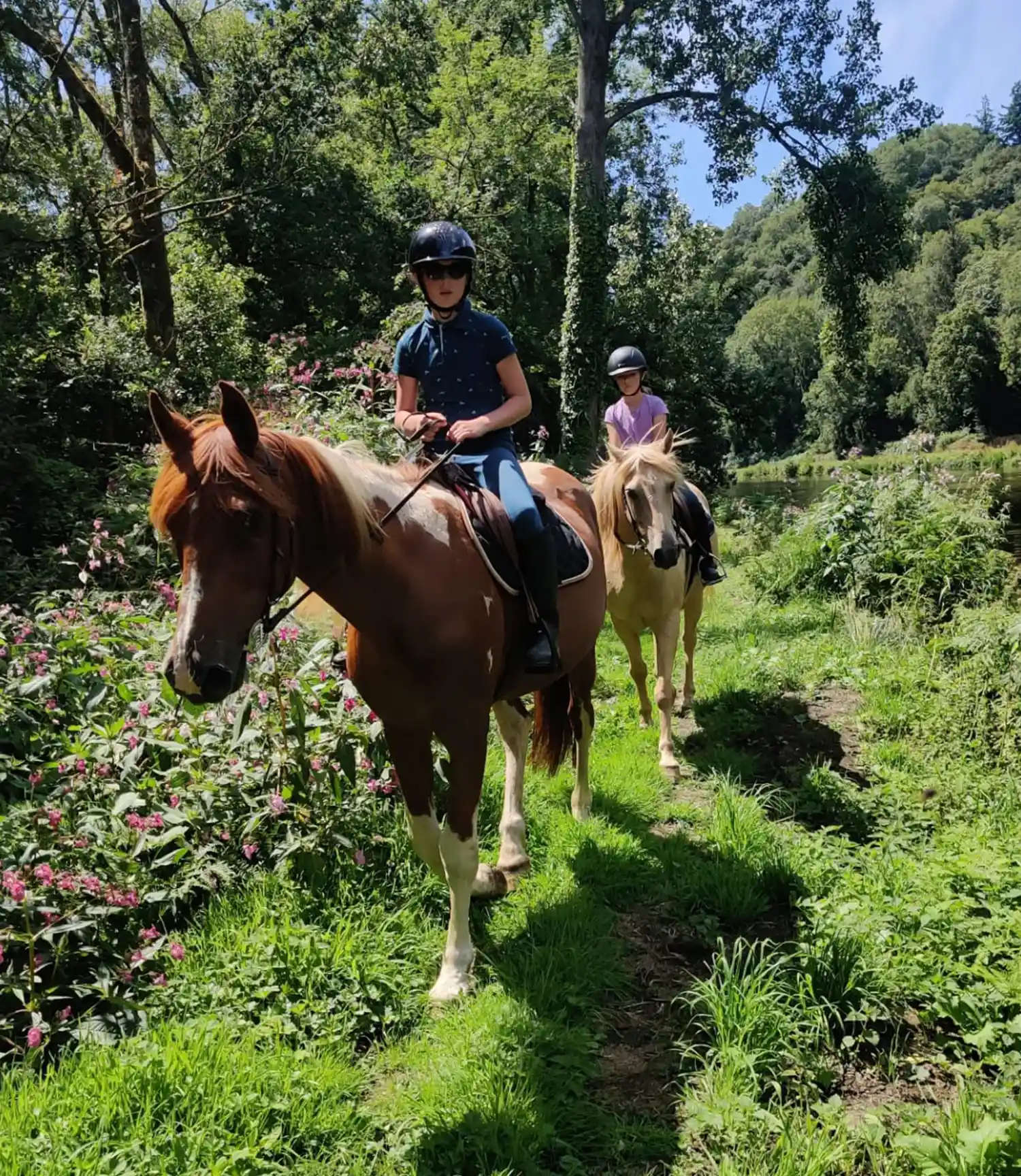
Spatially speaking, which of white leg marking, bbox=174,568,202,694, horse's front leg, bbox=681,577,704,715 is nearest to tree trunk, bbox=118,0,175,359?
horse's front leg, bbox=681,577,704,715

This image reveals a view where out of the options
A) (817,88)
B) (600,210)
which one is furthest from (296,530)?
(817,88)

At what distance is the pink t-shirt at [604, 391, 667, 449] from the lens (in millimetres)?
6359

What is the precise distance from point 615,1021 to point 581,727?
175cm

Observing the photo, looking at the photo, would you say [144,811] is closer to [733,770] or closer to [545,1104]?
[545,1104]

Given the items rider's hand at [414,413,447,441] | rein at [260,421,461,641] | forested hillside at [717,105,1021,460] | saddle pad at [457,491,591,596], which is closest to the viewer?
rein at [260,421,461,641]

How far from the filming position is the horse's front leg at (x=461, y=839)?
2.89 meters

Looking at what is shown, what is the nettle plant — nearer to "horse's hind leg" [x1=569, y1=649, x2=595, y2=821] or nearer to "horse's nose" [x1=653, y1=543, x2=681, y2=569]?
"horse's hind leg" [x1=569, y1=649, x2=595, y2=821]

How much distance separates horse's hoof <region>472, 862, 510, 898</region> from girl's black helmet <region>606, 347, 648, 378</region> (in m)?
4.31

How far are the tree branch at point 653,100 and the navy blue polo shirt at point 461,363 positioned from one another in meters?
14.7

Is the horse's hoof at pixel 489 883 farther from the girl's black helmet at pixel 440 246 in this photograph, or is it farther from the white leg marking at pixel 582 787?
the girl's black helmet at pixel 440 246

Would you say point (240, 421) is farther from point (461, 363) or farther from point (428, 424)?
point (461, 363)

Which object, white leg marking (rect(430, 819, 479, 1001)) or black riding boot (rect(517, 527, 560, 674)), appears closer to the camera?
white leg marking (rect(430, 819, 479, 1001))

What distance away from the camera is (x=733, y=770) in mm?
5004

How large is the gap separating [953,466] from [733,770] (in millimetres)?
44279
